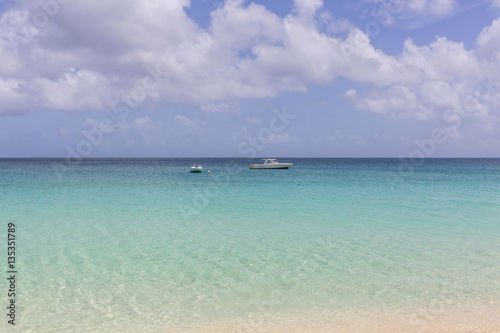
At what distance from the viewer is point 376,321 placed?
23.1 ft

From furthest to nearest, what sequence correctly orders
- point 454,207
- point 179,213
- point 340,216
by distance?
point 454,207 → point 179,213 → point 340,216

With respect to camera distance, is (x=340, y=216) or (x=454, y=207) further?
(x=454, y=207)

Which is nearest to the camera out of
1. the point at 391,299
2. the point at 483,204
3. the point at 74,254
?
the point at 391,299

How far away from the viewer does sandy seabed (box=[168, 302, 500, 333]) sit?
670 centimetres

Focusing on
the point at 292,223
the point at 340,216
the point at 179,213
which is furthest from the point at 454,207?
the point at 179,213

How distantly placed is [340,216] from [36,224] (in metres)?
15.9

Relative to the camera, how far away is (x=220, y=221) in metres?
17.9

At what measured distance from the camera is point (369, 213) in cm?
2036

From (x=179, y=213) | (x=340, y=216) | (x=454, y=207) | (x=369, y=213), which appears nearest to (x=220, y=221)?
(x=179, y=213)

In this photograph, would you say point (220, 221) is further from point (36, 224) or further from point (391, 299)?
point (391, 299)

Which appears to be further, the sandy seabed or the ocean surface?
the ocean surface

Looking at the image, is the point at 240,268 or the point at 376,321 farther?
the point at 240,268

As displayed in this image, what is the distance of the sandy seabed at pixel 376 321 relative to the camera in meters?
6.70

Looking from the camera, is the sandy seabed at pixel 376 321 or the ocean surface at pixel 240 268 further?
the ocean surface at pixel 240 268
